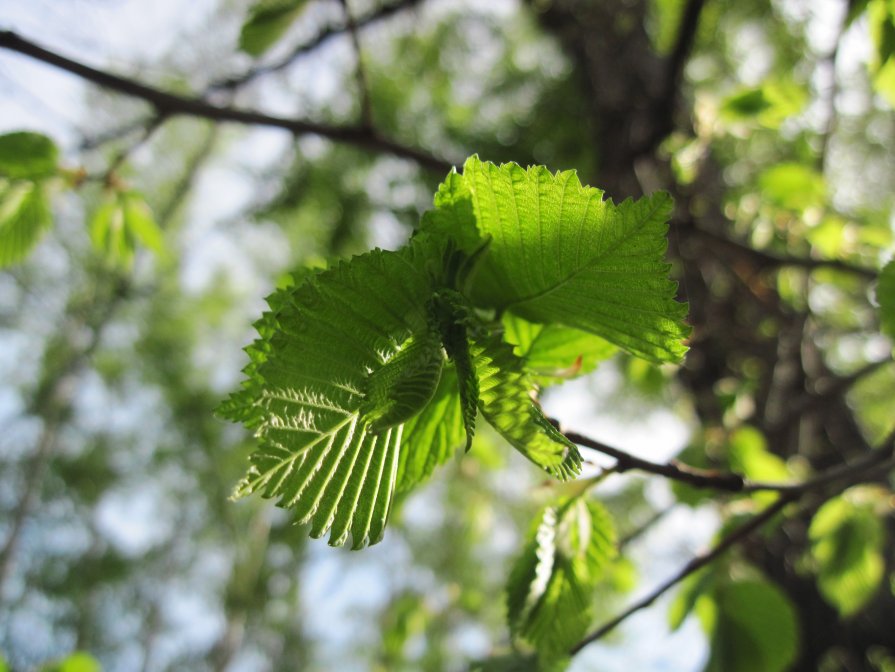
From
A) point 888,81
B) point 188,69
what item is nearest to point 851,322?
point 888,81

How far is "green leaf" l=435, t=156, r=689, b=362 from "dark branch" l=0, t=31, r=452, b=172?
274 mm

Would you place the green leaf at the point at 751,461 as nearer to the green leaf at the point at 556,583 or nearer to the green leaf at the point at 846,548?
the green leaf at the point at 846,548

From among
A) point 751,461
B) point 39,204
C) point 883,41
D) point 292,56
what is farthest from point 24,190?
point 751,461

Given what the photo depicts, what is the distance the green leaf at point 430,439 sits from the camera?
37 centimetres

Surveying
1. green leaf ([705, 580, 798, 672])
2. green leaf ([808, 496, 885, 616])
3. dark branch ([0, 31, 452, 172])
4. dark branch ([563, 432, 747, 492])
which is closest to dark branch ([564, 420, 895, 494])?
dark branch ([563, 432, 747, 492])

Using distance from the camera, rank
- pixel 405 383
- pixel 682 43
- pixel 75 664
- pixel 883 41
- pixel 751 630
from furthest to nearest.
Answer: pixel 682 43, pixel 75 664, pixel 751 630, pixel 883 41, pixel 405 383

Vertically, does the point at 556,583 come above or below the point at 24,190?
below

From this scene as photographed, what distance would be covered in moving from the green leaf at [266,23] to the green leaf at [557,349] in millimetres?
529

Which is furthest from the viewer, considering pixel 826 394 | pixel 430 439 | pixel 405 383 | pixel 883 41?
pixel 826 394

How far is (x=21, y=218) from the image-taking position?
67 cm

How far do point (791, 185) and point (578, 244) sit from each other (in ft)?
3.04

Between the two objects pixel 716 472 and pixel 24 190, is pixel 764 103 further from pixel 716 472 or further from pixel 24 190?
pixel 24 190

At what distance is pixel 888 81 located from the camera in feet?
2.09

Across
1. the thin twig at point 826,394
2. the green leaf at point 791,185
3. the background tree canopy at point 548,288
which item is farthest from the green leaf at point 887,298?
the green leaf at point 791,185
